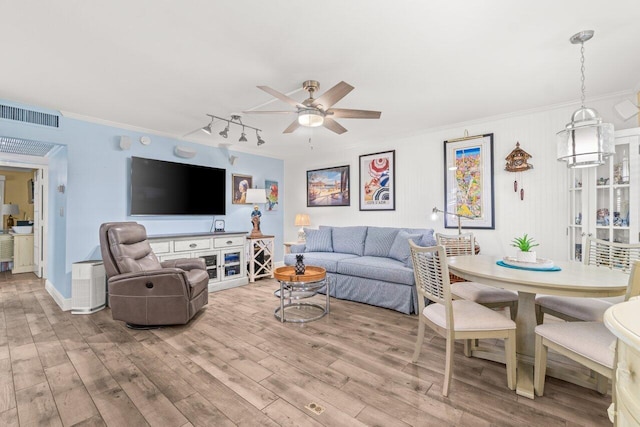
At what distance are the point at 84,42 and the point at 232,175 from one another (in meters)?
3.23

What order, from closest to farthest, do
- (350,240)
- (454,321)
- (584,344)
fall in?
1. (584,344)
2. (454,321)
3. (350,240)

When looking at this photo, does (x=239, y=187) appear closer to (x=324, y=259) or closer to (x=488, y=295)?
(x=324, y=259)

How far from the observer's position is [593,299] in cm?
224

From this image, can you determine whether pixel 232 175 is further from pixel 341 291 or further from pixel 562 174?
Answer: pixel 562 174

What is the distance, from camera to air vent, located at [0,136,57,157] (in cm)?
355

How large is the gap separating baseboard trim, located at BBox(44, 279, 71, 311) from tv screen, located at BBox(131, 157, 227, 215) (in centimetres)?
127

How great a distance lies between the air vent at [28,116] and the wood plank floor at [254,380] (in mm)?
2219

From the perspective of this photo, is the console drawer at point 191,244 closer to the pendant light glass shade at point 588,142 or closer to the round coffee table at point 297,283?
the round coffee table at point 297,283

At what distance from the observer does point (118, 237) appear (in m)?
3.07

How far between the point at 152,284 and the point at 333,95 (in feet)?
8.08

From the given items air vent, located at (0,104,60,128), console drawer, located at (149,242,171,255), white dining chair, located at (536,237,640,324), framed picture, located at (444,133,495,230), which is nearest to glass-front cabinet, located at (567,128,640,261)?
white dining chair, located at (536,237,640,324)

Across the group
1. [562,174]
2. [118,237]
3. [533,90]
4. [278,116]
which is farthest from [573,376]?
[118,237]

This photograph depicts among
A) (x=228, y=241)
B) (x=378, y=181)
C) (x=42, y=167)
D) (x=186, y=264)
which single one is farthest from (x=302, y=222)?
(x=42, y=167)

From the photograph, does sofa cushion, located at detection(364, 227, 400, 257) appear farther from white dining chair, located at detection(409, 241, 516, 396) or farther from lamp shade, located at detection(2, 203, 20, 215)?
lamp shade, located at detection(2, 203, 20, 215)
